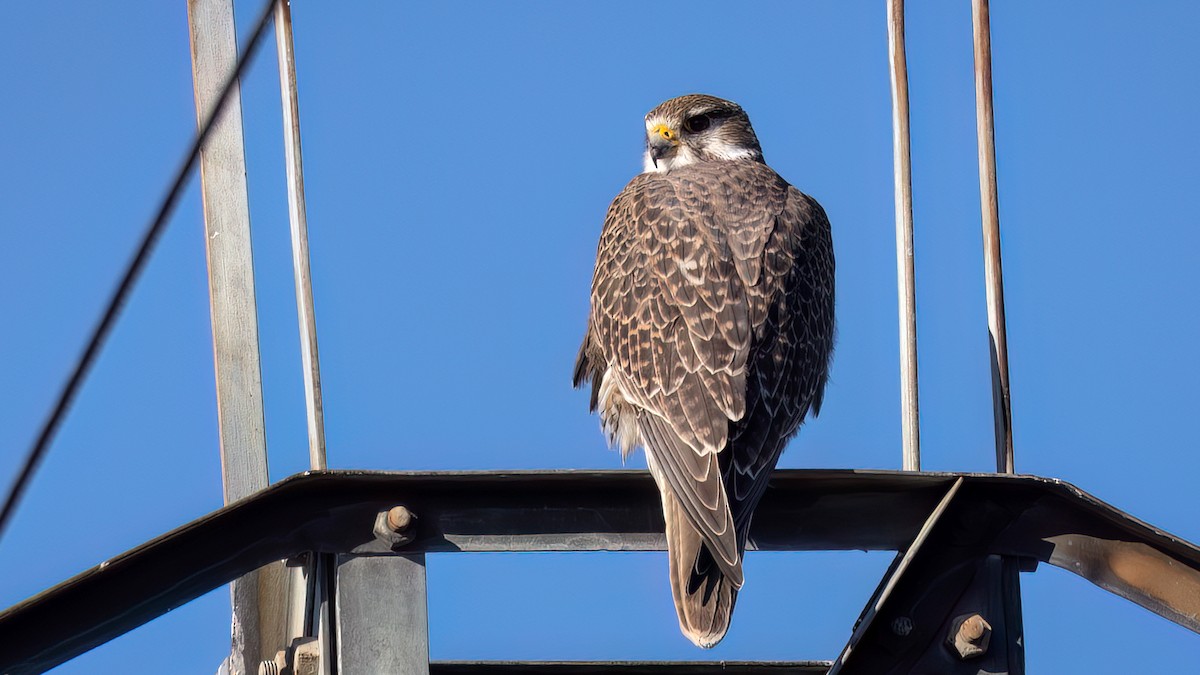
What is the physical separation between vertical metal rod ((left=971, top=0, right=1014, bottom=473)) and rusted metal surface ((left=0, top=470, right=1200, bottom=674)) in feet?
1.04

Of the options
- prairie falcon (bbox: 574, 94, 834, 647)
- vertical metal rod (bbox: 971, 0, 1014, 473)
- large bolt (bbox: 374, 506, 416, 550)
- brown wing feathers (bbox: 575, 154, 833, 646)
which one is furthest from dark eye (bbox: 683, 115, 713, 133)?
large bolt (bbox: 374, 506, 416, 550)

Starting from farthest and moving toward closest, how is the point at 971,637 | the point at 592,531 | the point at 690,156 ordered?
the point at 690,156
the point at 592,531
the point at 971,637

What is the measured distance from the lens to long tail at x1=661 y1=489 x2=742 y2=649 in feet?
12.8

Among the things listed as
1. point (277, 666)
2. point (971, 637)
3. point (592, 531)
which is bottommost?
point (971, 637)

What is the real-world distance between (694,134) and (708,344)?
77.3 inches

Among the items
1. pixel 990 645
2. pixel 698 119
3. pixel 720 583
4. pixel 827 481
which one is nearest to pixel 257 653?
pixel 720 583

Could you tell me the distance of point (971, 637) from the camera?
12.0ft

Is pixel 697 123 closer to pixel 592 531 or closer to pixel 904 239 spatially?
pixel 904 239

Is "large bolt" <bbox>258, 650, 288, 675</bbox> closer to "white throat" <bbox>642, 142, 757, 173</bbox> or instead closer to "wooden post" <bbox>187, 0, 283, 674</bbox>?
"wooden post" <bbox>187, 0, 283, 674</bbox>

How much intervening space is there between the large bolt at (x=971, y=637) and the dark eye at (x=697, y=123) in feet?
10.2

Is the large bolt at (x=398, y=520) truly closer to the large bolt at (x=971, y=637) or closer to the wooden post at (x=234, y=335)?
the wooden post at (x=234, y=335)

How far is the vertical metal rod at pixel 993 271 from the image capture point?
415 centimetres

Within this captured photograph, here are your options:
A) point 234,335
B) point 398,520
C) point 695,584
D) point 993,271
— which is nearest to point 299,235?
point 234,335

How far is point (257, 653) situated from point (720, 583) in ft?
5.10
